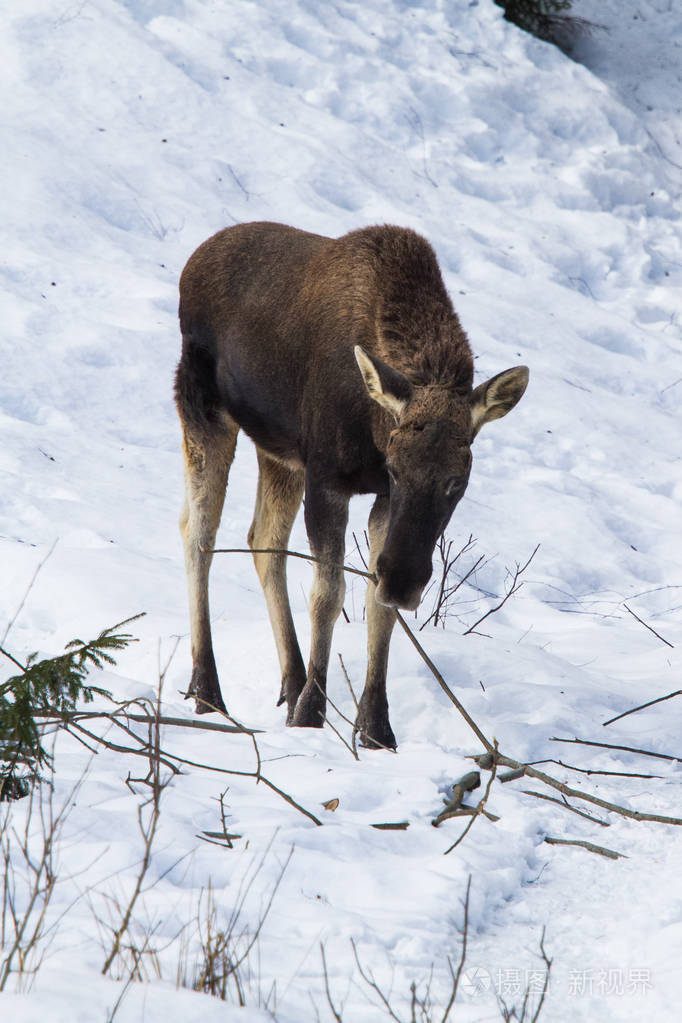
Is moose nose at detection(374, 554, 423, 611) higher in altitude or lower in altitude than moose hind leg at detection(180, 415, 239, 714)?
higher

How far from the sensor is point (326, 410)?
509 centimetres

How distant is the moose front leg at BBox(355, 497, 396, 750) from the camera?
509 centimetres

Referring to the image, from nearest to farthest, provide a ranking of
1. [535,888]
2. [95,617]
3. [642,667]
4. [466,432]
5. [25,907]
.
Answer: [25,907]
[535,888]
[466,432]
[95,617]
[642,667]

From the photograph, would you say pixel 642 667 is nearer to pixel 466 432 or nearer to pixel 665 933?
pixel 466 432

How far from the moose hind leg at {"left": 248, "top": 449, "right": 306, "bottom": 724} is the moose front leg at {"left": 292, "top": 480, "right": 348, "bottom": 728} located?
58 centimetres

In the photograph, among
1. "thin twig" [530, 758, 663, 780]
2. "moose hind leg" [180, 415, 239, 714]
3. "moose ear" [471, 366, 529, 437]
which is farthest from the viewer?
"moose hind leg" [180, 415, 239, 714]

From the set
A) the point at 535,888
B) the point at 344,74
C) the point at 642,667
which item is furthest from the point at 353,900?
the point at 344,74

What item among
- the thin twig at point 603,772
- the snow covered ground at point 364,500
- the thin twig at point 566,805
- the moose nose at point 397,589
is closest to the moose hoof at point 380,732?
the snow covered ground at point 364,500

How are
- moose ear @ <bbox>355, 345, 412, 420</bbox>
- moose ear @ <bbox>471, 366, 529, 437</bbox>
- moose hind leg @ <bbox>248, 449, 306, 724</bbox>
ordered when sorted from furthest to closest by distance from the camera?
1. moose hind leg @ <bbox>248, 449, 306, 724</bbox>
2. moose ear @ <bbox>471, 366, 529, 437</bbox>
3. moose ear @ <bbox>355, 345, 412, 420</bbox>

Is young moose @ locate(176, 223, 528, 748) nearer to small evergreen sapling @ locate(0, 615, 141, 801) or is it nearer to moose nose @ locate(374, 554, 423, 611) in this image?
moose nose @ locate(374, 554, 423, 611)

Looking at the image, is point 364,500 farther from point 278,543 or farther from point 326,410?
point 326,410

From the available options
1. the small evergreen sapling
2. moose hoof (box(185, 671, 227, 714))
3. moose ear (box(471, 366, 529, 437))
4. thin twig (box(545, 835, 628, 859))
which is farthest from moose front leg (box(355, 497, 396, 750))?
the small evergreen sapling

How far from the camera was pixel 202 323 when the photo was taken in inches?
245

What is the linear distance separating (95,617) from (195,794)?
9.41 feet
